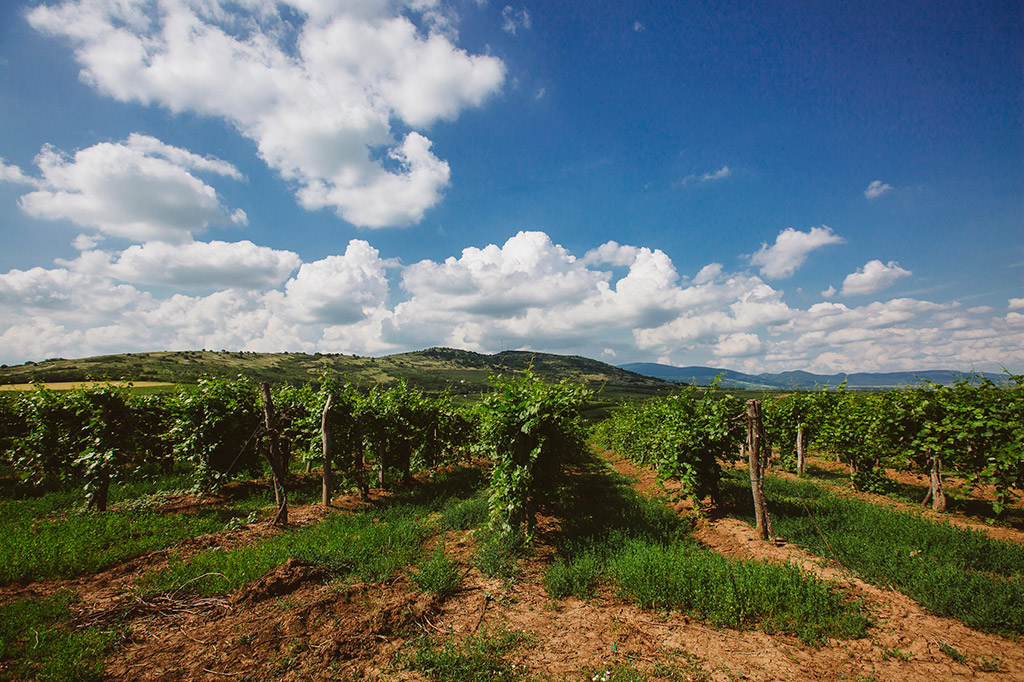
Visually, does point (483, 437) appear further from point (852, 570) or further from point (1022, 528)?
point (1022, 528)

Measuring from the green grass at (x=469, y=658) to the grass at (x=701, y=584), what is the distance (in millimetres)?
1385

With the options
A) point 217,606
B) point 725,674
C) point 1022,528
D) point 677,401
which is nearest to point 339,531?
point 217,606

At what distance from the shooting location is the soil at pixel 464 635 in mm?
4352

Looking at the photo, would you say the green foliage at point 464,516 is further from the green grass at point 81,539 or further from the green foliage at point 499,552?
the green grass at point 81,539

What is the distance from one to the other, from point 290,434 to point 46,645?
28.4ft

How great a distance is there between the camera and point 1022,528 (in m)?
8.54

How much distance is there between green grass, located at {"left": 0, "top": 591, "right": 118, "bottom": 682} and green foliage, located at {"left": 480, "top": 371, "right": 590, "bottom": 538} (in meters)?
5.71

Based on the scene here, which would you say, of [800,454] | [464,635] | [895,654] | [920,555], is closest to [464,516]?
[464,635]

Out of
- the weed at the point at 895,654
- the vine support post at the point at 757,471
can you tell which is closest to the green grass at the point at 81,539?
the weed at the point at 895,654

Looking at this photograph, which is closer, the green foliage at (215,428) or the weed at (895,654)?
the weed at (895,654)

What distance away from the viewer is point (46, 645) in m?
4.62

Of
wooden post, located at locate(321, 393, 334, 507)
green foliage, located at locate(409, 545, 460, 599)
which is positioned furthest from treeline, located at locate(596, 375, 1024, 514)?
wooden post, located at locate(321, 393, 334, 507)

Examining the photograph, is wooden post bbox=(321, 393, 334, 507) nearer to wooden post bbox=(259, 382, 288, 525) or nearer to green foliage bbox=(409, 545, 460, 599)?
wooden post bbox=(259, 382, 288, 525)

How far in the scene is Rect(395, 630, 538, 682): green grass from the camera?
167 inches
